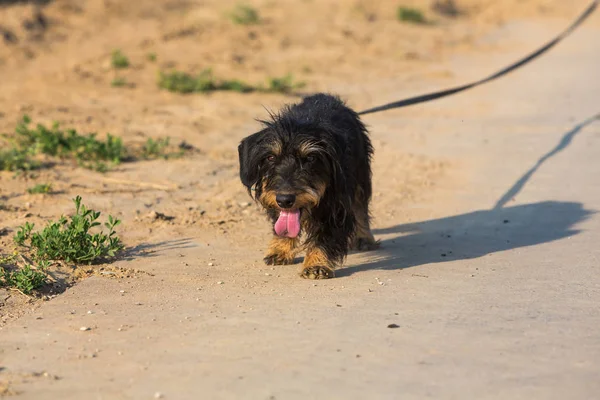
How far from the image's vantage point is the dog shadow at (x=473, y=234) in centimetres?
688

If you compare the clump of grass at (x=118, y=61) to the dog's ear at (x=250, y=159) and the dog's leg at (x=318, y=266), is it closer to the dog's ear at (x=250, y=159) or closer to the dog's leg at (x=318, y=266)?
the dog's ear at (x=250, y=159)

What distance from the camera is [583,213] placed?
806cm

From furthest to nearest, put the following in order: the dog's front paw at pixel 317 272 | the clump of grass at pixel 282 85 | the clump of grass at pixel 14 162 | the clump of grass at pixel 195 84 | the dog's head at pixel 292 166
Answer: the clump of grass at pixel 282 85 → the clump of grass at pixel 195 84 → the clump of grass at pixel 14 162 → the dog's front paw at pixel 317 272 → the dog's head at pixel 292 166

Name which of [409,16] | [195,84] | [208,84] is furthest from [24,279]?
[409,16]

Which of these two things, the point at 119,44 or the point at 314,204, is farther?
the point at 119,44

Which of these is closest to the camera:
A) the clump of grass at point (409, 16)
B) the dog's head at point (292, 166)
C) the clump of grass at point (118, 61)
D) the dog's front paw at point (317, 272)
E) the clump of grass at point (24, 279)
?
the clump of grass at point (24, 279)

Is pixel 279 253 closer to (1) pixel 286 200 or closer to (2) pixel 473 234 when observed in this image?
(1) pixel 286 200

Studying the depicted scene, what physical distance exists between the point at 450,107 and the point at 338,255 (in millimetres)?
6528

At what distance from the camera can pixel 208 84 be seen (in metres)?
13.0

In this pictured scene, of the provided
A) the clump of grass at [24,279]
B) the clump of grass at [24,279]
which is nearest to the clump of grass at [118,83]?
the clump of grass at [24,279]

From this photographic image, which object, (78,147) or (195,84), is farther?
(195,84)

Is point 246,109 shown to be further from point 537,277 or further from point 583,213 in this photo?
point 537,277

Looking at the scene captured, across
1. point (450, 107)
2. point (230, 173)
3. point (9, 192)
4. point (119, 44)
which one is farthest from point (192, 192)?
point (119, 44)

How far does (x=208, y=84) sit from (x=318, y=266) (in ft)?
23.6
